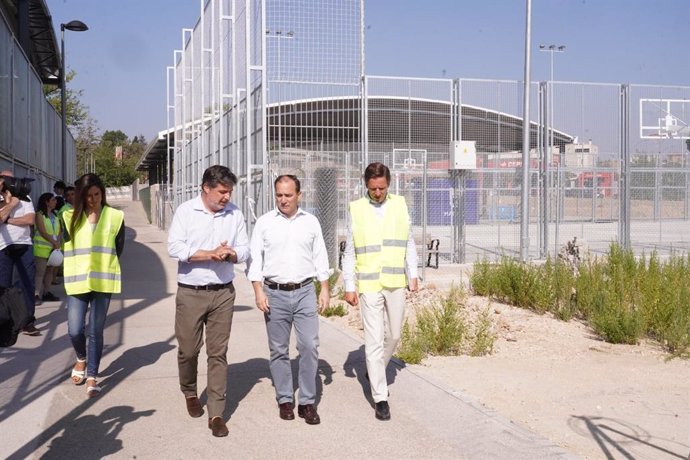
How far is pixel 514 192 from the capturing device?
2017cm

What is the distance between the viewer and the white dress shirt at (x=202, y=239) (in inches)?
253

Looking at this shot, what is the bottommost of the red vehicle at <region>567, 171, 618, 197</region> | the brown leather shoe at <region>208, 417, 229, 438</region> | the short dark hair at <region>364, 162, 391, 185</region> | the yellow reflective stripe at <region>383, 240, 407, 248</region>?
the brown leather shoe at <region>208, 417, 229, 438</region>

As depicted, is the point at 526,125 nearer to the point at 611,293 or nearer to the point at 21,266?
the point at 611,293

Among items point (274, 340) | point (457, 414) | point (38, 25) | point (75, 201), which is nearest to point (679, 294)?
point (457, 414)

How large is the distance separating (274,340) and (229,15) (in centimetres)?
1568

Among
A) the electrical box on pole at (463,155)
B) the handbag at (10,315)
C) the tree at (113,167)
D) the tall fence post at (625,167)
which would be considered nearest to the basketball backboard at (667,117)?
the tall fence post at (625,167)

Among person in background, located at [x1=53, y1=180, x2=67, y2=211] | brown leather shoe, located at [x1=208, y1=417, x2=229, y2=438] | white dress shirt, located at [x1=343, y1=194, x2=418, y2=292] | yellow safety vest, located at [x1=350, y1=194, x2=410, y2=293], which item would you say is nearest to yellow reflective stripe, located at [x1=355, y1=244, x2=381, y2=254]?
yellow safety vest, located at [x1=350, y1=194, x2=410, y2=293]

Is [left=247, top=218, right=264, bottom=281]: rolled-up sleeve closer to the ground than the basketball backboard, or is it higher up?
closer to the ground

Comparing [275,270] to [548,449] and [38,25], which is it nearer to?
[548,449]

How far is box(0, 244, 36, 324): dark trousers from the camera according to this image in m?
9.75

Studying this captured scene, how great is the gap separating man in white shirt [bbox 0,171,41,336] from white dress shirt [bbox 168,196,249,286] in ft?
12.5

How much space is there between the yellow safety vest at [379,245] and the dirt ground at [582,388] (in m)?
1.30

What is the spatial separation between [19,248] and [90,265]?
118 inches

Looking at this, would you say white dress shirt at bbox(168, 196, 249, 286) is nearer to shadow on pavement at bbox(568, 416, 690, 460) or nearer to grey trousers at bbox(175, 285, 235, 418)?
grey trousers at bbox(175, 285, 235, 418)
